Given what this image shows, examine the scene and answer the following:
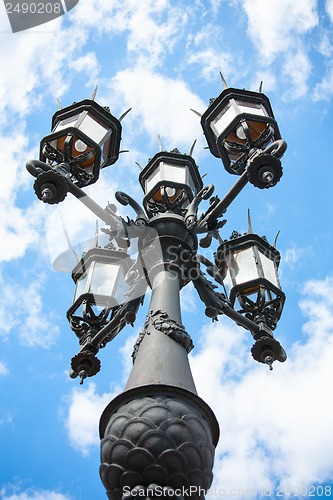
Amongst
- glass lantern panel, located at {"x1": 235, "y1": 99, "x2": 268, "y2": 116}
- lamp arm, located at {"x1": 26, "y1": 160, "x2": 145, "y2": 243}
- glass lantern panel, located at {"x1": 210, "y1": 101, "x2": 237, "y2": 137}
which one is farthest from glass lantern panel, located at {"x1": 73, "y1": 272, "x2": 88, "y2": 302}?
glass lantern panel, located at {"x1": 235, "y1": 99, "x2": 268, "y2": 116}

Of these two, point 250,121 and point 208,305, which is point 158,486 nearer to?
point 208,305

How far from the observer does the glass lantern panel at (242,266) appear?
5.47 meters

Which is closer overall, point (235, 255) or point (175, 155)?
point (235, 255)

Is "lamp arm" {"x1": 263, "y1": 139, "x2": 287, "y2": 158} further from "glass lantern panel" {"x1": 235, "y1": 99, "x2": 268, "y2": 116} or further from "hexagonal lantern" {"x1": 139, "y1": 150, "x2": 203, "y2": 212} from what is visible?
"hexagonal lantern" {"x1": 139, "y1": 150, "x2": 203, "y2": 212}

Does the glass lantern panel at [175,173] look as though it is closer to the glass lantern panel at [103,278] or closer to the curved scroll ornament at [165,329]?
the glass lantern panel at [103,278]

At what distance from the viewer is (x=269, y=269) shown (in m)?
5.67

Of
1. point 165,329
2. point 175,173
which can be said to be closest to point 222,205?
point 175,173

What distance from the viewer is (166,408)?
325cm

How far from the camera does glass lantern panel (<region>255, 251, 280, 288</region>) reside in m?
5.52

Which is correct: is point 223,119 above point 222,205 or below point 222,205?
above

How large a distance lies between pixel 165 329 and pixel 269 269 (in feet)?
6.52

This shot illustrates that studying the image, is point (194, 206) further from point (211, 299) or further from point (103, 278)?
point (103, 278)

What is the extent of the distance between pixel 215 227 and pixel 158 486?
107 inches

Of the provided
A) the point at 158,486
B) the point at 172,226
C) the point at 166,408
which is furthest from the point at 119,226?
the point at 158,486
